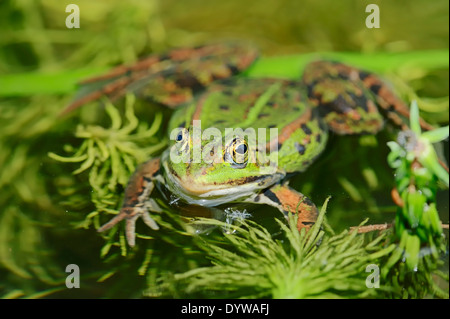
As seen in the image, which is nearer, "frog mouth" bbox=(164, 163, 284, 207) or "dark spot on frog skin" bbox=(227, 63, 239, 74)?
"frog mouth" bbox=(164, 163, 284, 207)

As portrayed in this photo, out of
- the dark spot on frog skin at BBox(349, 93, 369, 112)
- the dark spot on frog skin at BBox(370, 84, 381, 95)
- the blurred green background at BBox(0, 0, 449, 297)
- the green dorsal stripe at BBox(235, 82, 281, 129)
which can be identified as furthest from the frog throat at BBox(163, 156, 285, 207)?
the dark spot on frog skin at BBox(370, 84, 381, 95)

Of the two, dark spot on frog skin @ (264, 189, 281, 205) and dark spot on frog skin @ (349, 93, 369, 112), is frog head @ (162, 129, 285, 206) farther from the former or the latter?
dark spot on frog skin @ (349, 93, 369, 112)

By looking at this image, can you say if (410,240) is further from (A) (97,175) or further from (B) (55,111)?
(B) (55,111)

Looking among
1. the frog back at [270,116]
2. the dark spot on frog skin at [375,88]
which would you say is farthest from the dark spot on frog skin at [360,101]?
the frog back at [270,116]

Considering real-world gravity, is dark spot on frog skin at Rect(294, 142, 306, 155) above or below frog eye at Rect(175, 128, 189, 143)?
above

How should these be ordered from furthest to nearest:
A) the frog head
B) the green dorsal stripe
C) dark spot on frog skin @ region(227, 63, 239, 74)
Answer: dark spot on frog skin @ region(227, 63, 239, 74) < the green dorsal stripe < the frog head

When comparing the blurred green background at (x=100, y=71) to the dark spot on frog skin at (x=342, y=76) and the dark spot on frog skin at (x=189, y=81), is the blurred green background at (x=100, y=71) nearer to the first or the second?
the dark spot on frog skin at (x=342, y=76)
